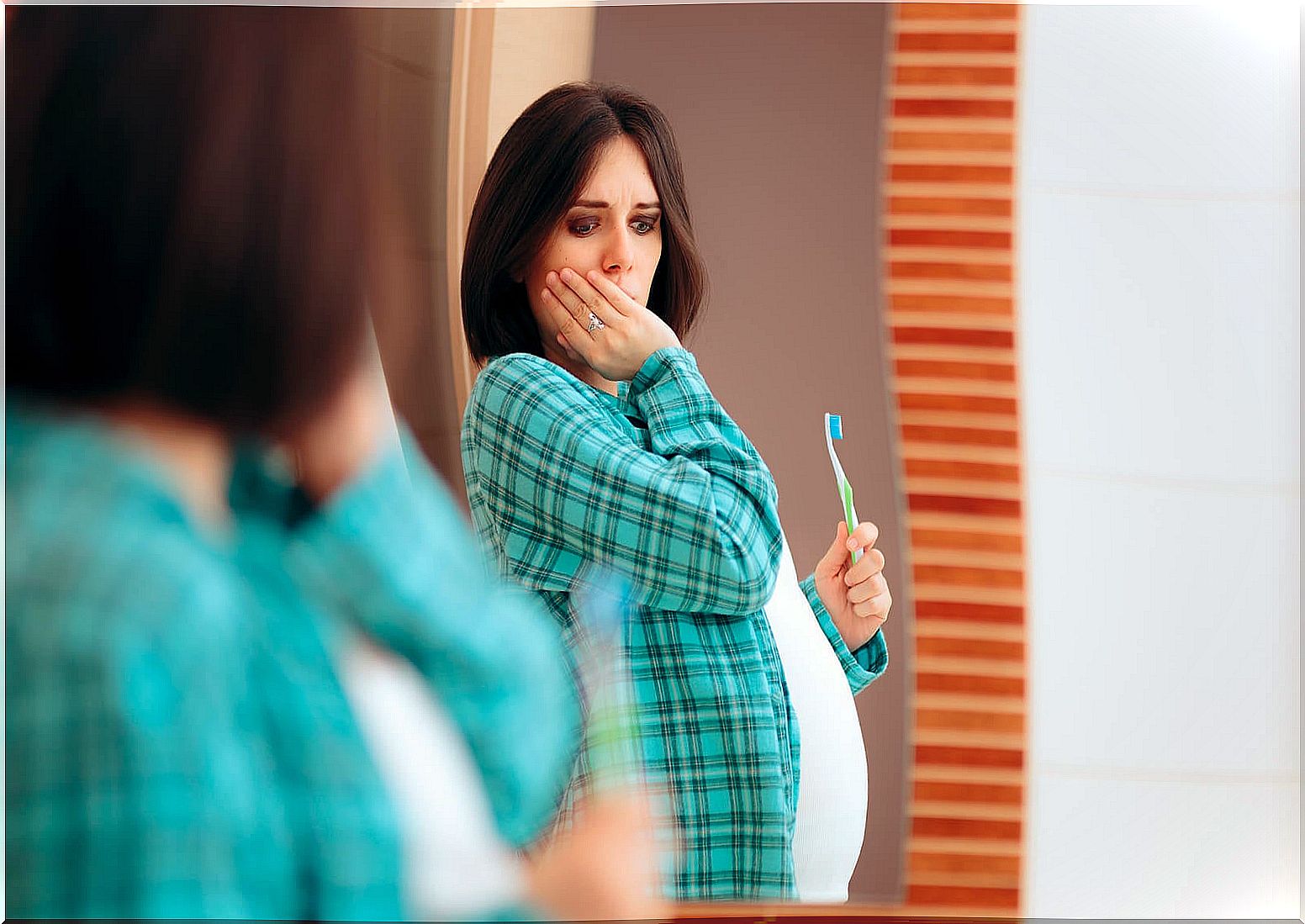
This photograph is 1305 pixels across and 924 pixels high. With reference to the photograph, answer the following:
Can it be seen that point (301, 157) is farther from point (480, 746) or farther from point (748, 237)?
point (748, 237)

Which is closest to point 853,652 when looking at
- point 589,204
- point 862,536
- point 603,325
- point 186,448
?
point 862,536

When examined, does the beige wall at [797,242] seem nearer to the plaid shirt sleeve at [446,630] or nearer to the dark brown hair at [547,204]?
the dark brown hair at [547,204]

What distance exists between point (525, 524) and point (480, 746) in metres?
0.85

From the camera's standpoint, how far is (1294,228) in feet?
6.22

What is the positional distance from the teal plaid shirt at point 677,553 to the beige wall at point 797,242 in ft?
0.98

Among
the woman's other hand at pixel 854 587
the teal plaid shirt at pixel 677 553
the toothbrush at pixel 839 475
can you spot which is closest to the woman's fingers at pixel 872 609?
the woman's other hand at pixel 854 587

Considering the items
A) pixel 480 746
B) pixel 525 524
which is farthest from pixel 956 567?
pixel 480 746

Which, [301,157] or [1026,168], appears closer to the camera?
[301,157]

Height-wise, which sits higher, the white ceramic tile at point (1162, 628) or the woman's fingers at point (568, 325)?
the woman's fingers at point (568, 325)

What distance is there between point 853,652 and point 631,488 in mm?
567

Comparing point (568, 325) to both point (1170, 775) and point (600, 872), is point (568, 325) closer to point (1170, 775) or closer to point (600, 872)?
point (600, 872)

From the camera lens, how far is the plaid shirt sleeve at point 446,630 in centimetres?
68

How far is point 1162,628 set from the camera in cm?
186

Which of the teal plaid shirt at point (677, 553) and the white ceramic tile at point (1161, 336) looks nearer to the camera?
the teal plaid shirt at point (677, 553)
